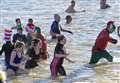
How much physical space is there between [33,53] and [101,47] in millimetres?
2209

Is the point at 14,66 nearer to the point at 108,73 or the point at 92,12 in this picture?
the point at 108,73

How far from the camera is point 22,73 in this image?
1427 cm

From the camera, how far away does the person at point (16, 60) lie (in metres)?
13.5

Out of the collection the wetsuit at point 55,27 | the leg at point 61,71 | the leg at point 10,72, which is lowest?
the leg at point 10,72

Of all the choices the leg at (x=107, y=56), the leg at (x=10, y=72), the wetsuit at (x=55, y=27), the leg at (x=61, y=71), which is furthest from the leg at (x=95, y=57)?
the wetsuit at (x=55, y=27)

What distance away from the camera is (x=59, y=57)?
42.3 feet

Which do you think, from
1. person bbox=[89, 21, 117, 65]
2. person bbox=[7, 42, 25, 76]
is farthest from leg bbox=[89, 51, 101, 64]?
person bbox=[7, 42, 25, 76]

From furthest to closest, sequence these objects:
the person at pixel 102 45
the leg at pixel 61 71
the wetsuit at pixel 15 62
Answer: the person at pixel 102 45 < the wetsuit at pixel 15 62 < the leg at pixel 61 71

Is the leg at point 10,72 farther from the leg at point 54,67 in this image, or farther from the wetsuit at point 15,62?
the leg at point 54,67

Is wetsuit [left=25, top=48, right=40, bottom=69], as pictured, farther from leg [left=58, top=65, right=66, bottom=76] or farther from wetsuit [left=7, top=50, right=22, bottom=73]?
leg [left=58, top=65, right=66, bottom=76]

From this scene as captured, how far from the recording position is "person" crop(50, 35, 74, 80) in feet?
41.9

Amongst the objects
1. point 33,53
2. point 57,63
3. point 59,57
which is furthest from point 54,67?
point 33,53

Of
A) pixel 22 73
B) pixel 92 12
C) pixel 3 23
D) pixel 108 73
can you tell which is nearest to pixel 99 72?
pixel 108 73

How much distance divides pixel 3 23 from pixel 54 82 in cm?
1328
